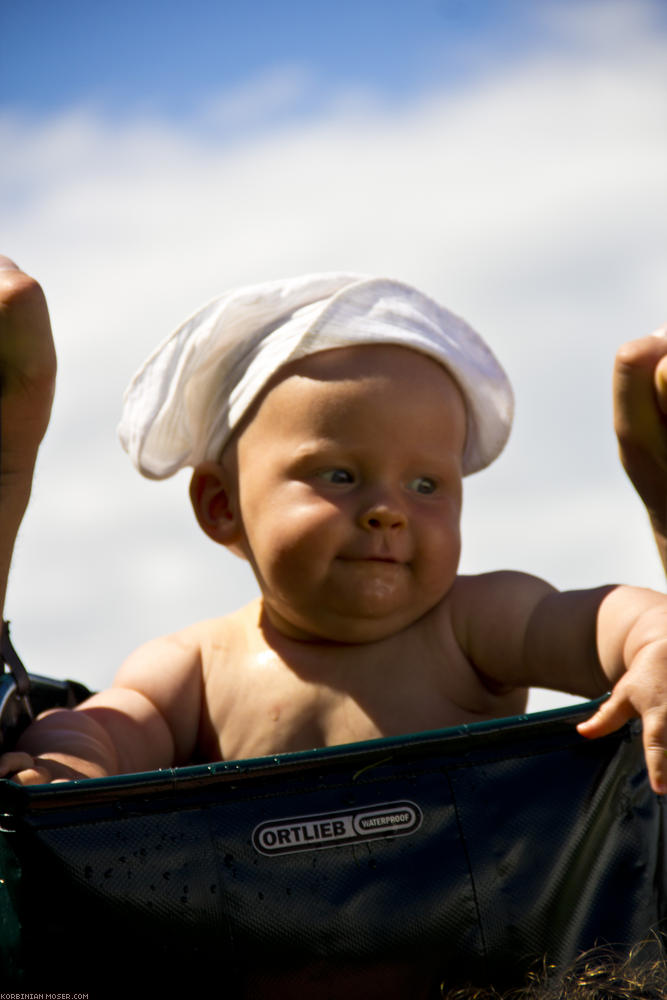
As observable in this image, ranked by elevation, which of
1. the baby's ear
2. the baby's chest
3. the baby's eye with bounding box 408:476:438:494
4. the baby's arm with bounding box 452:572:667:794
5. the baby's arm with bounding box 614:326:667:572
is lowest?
the baby's chest

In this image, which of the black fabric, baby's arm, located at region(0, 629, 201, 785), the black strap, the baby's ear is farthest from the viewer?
the baby's ear

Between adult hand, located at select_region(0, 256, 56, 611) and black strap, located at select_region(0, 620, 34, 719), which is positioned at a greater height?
adult hand, located at select_region(0, 256, 56, 611)

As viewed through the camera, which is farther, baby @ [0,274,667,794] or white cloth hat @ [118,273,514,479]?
white cloth hat @ [118,273,514,479]

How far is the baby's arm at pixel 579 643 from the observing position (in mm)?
1550

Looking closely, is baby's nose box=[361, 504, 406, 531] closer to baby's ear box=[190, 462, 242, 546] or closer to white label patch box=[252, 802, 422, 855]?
baby's ear box=[190, 462, 242, 546]

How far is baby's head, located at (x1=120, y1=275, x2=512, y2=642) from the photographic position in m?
2.11

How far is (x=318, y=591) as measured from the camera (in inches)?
83.6

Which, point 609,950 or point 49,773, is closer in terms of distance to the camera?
point 609,950

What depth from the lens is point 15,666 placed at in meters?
2.09

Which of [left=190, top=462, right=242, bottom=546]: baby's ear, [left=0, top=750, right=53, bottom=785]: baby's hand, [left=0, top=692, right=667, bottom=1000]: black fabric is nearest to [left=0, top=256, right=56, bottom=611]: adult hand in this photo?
[left=0, top=750, right=53, bottom=785]: baby's hand

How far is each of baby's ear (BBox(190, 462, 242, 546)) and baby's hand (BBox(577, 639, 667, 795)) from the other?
98 cm

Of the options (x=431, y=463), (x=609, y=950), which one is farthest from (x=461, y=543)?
(x=609, y=950)

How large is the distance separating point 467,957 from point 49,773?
0.66 meters

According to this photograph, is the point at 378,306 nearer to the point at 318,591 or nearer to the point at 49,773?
the point at 318,591
